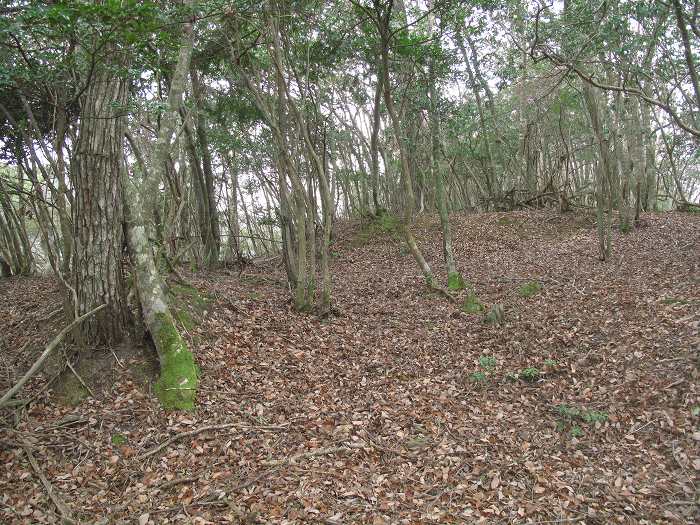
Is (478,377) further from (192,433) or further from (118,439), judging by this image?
(118,439)

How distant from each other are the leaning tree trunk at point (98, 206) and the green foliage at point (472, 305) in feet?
22.0

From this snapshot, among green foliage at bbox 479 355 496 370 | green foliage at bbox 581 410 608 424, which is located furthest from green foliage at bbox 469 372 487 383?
green foliage at bbox 581 410 608 424

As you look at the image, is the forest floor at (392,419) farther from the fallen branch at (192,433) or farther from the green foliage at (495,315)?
the green foliage at (495,315)

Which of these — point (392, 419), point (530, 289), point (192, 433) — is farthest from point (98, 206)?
point (530, 289)

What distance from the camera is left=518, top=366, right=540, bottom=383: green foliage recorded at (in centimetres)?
711

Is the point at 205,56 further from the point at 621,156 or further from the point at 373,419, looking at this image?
the point at 621,156

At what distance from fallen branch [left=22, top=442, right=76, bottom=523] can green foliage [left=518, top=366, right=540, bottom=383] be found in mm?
6038

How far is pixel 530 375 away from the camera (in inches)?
281

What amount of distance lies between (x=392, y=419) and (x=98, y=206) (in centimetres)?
494

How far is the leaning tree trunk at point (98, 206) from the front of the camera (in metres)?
6.30

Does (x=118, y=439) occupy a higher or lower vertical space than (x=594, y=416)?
higher

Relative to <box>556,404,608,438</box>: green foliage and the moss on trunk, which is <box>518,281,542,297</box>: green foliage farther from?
the moss on trunk

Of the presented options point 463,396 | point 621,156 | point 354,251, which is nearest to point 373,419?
point 463,396

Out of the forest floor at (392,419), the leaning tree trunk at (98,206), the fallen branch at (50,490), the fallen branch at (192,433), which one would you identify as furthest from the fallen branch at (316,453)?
the leaning tree trunk at (98,206)
